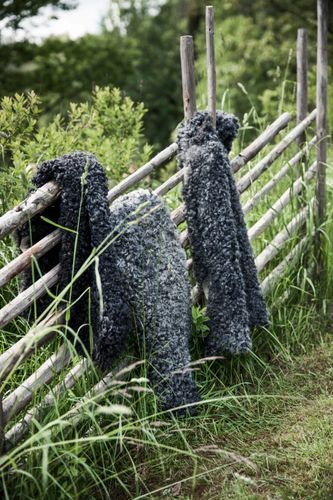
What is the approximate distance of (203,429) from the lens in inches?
119

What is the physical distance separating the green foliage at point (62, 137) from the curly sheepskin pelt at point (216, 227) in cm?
63

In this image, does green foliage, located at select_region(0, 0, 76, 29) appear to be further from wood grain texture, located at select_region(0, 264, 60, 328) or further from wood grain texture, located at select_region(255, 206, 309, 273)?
wood grain texture, located at select_region(0, 264, 60, 328)

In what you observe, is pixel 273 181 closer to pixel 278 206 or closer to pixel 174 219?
pixel 278 206

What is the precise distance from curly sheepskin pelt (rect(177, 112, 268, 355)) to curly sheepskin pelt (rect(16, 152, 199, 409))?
160mm

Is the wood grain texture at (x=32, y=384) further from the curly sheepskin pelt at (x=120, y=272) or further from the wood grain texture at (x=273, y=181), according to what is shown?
the wood grain texture at (x=273, y=181)

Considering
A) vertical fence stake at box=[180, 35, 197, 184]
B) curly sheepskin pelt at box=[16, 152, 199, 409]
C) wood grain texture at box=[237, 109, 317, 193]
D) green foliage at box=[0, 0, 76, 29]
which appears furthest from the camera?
green foliage at box=[0, 0, 76, 29]

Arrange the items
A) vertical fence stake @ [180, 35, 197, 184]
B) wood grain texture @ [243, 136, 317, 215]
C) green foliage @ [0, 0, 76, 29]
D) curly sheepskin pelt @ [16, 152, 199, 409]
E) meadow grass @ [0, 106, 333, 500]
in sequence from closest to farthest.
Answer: meadow grass @ [0, 106, 333, 500] < curly sheepskin pelt @ [16, 152, 199, 409] < vertical fence stake @ [180, 35, 197, 184] < wood grain texture @ [243, 136, 317, 215] < green foliage @ [0, 0, 76, 29]

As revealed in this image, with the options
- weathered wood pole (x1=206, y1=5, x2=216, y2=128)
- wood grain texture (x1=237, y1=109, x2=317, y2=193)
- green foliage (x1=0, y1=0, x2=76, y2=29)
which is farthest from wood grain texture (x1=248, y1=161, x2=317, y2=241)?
green foliage (x1=0, y1=0, x2=76, y2=29)

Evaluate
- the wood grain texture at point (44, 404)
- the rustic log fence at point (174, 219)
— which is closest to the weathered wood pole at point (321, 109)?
the rustic log fence at point (174, 219)

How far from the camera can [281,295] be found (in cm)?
395

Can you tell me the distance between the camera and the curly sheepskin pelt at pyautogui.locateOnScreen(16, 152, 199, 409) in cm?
260

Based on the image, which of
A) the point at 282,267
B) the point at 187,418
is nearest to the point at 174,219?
the point at 187,418

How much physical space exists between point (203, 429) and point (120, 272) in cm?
83

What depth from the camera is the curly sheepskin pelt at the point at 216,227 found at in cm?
307
